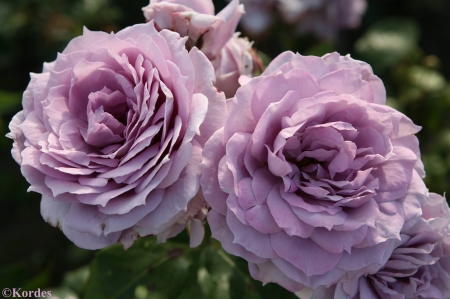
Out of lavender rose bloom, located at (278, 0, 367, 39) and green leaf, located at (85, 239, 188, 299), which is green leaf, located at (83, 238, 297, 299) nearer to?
green leaf, located at (85, 239, 188, 299)

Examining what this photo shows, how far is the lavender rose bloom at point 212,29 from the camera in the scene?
0.90 meters

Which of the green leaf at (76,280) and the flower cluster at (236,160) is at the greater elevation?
the flower cluster at (236,160)

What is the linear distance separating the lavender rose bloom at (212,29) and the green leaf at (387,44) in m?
1.11

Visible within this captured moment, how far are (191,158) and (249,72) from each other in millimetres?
363

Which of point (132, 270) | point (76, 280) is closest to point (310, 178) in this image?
point (132, 270)

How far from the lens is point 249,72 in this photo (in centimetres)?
101

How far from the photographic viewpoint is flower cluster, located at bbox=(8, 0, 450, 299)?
0.70 m

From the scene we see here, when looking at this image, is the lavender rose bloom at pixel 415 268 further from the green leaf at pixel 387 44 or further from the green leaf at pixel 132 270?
the green leaf at pixel 387 44

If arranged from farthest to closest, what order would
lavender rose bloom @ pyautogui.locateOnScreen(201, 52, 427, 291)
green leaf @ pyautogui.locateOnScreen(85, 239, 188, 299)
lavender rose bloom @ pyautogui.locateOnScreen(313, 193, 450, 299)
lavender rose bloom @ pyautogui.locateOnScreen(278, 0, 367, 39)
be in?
lavender rose bloom @ pyautogui.locateOnScreen(278, 0, 367, 39)
green leaf @ pyautogui.locateOnScreen(85, 239, 188, 299)
lavender rose bloom @ pyautogui.locateOnScreen(313, 193, 450, 299)
lavender rose bloom @ pyautogui.locateOnScreen(201, 52, 427, 291)

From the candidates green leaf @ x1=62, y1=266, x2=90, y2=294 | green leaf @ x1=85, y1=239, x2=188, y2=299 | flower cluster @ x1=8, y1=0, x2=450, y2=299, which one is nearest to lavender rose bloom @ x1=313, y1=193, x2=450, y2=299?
flower cluster @ x1=8, y1=0, x2=450, y2=299

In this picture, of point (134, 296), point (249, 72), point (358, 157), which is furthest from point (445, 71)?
A: point (134, 296)

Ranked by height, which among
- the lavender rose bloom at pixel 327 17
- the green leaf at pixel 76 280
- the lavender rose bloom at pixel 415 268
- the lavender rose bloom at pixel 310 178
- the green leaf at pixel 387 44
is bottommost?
the green leaf at pixel 76 280

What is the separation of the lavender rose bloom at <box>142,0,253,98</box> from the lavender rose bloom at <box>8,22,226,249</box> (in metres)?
0.14

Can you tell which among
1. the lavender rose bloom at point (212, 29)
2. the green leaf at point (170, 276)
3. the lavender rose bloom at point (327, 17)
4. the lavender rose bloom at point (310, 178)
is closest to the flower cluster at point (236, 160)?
the lavender rose bloom at point (310, 178)
